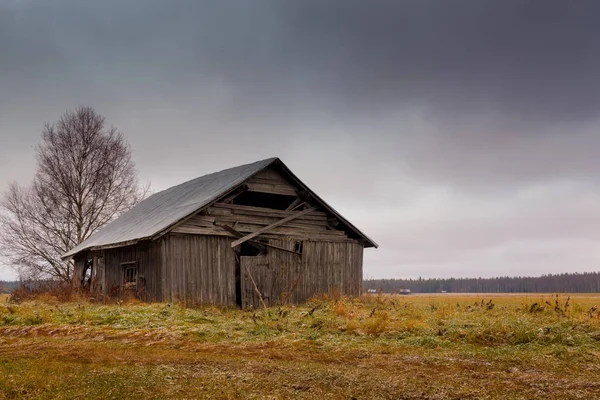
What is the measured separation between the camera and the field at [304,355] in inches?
327

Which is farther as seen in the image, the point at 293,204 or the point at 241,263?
the point at 293,204

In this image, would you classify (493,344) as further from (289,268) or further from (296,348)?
(289,268)

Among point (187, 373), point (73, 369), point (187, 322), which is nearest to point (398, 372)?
point (187, 373)

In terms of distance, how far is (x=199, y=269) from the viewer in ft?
73.9

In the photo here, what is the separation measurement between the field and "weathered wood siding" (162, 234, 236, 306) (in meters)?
4.67

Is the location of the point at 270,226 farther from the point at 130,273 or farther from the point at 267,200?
the point at 130,273

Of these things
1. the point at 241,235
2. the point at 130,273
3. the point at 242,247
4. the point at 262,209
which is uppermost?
the point at 262,209

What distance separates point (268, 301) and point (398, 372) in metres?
14.5

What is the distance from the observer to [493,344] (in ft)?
39.3

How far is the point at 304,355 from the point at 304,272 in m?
14.0

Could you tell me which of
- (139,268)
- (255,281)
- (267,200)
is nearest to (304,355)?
(255,281)

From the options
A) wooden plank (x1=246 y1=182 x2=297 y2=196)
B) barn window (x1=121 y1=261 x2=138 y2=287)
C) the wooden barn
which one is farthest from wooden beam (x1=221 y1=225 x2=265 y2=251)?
barn window (x1=121 y1=261 x2=138 y2=287)

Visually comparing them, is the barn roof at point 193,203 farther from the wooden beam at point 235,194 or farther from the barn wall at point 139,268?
the barn wall at point 139,268

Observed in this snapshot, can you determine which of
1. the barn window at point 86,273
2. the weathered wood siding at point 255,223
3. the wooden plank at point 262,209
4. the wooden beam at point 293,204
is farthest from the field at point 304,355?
the barn window at point 86,273
